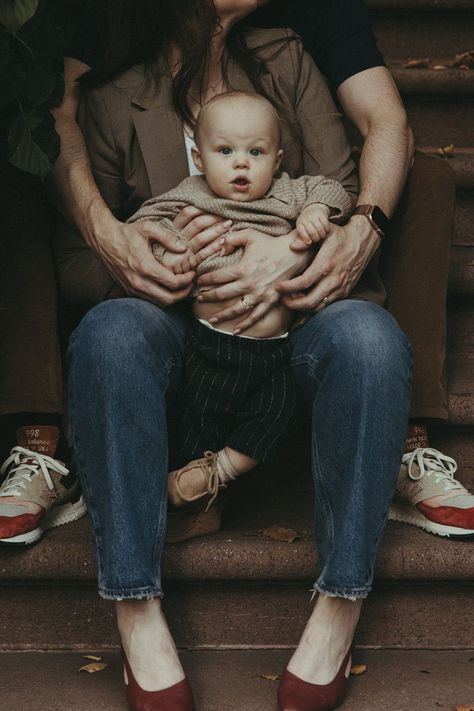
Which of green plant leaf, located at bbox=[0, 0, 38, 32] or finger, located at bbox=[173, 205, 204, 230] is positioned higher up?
green plant leaf, located at bbox=[0, 0, 38, 32]

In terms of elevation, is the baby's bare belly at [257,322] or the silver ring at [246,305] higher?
the silver ring at [246,305]

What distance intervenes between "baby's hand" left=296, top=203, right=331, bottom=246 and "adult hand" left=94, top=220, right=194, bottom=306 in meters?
0.23

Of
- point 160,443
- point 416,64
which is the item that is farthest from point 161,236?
point 416,64

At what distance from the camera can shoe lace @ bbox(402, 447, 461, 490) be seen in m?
2.07

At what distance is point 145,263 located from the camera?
1876 millimetres

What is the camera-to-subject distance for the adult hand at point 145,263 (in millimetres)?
1879

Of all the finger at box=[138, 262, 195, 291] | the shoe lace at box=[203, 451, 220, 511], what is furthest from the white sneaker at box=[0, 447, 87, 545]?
the finger at box=[138, 262, 195, 291]

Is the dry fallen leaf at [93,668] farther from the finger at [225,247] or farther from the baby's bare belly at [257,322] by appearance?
the finger at [225,247]

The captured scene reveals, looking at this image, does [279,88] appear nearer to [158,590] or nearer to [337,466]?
[337,466]

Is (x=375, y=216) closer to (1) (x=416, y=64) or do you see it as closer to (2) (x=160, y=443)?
(2) (x=160, y=443)

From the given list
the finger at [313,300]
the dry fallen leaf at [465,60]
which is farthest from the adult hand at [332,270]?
the dry fallen leaf at [465,60]

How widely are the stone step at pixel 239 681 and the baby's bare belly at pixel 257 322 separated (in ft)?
2.11

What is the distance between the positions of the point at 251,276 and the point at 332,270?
163 mm

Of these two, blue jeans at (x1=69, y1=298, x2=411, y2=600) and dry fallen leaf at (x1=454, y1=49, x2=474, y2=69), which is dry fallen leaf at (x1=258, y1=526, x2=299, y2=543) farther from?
dry fallen leaf at (x1=454, y1=49, x2=474, y2=69)
